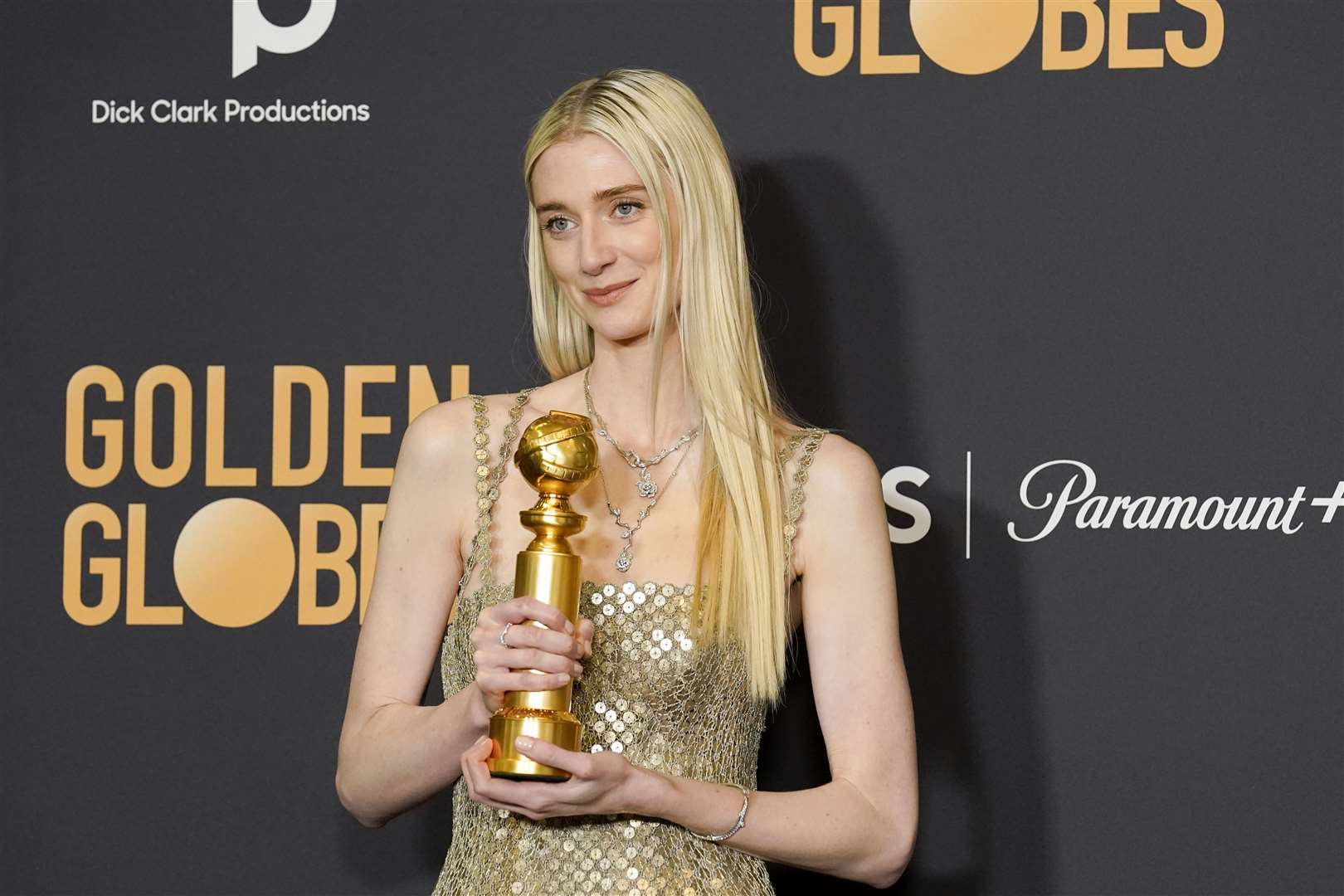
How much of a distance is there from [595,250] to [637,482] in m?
0.29

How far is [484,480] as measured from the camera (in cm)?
189

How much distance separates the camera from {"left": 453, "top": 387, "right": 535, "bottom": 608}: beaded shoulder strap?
186 centimetres

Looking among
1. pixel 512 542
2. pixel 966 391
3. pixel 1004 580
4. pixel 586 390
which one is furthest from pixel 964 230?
pixel 512 542

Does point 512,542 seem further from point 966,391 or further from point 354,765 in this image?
point 966,391

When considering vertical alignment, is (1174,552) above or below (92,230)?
below

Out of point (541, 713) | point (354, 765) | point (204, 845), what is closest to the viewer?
point (541, 713)

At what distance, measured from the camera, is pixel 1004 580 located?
93.0 inches

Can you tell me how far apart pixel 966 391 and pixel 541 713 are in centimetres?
111

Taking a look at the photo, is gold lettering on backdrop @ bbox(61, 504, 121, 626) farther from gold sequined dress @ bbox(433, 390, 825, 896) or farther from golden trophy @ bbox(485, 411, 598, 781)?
golden trophy @ bbox(485, 411, 598, 781)

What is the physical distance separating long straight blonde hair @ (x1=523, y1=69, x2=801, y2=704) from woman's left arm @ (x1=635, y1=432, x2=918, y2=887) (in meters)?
0.05

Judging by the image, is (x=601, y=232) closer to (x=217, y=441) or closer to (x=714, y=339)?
(x=714, y=339)

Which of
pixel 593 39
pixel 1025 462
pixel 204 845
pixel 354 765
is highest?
pixel 593 39

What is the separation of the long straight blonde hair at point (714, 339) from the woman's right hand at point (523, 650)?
1.24ft

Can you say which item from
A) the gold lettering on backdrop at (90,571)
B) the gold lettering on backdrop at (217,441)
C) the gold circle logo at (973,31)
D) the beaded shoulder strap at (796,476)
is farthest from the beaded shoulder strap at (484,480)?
the gold circle logo at (973,31)
